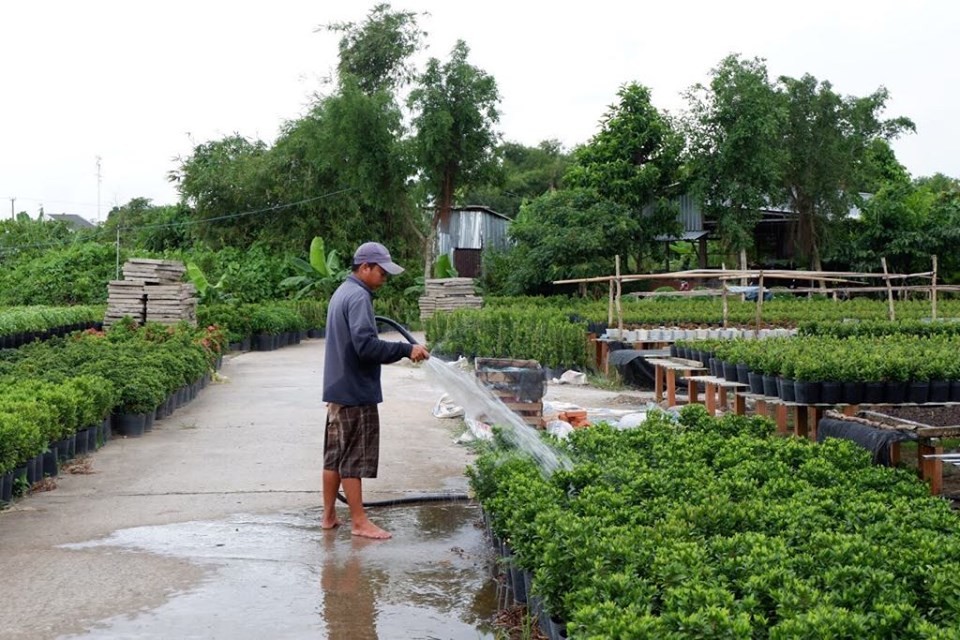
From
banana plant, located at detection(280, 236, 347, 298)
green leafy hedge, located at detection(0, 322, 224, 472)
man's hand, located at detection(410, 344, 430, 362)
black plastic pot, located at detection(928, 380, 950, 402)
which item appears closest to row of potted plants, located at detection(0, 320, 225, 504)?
green leafy hedge, located at detection(0, 322, 224, 472)

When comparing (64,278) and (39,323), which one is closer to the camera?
(39,323)

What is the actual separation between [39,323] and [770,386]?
14818 mm

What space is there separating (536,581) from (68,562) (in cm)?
329

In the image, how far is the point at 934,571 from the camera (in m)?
4.00

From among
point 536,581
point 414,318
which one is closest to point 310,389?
point 536,581

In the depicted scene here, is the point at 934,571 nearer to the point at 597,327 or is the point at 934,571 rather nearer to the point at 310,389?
the point at 310,389

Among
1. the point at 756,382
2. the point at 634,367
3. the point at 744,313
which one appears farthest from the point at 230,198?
the point at 756,382

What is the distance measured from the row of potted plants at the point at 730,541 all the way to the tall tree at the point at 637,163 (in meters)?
28.2

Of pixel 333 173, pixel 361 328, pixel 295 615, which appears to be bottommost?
pixel 295 615

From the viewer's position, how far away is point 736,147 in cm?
3522

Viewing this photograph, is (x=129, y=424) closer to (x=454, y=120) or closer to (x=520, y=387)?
(x=520, y=387)

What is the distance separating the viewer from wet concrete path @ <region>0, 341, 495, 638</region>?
17.8ft

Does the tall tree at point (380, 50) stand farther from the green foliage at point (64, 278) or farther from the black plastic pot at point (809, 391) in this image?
the black plastic pot at point (809, 391)

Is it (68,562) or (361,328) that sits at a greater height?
(361,328)
